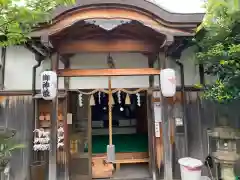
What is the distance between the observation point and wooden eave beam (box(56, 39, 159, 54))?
21.6 feet

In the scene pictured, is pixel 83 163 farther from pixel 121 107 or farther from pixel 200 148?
pixel 121 107

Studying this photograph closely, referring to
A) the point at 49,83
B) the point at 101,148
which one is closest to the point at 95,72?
the point at 49,83

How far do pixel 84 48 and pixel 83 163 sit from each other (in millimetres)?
3789

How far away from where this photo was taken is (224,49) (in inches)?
235

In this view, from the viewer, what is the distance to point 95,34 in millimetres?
6688

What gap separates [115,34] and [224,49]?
2.95 metres

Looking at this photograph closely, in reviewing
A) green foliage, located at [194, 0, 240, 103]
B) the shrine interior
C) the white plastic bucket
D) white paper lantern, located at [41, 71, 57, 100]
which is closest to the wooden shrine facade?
white paper lantern, located at [41, 71, 57, 100]

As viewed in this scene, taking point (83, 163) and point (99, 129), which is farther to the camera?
point (99, 129)

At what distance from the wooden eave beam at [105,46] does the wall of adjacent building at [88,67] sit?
1.23 m

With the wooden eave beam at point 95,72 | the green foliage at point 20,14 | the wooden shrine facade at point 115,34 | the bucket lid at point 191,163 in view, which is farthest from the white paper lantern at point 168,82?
the green foliage at point 20,14

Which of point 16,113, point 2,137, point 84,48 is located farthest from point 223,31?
point 16,113

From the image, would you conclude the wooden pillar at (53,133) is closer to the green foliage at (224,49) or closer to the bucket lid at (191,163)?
the bucket lid at (191,163)

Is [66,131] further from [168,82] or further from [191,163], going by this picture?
[191,163]

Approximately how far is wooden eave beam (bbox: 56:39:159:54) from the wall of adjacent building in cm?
123
